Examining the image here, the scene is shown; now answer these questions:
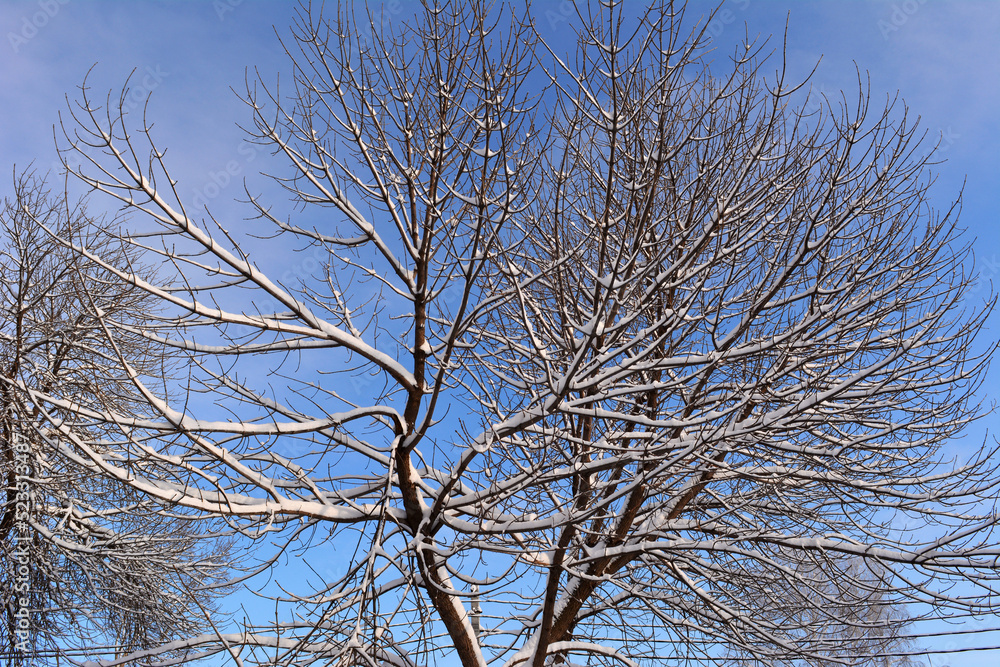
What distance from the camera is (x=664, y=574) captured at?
19.6 feet

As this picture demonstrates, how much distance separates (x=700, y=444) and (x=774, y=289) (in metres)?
1.03

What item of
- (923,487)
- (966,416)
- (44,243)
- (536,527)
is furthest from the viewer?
(44,243)

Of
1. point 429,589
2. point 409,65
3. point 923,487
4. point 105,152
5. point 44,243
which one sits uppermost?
point 44,243

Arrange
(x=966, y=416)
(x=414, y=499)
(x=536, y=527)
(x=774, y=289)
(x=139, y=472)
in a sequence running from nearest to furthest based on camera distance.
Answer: (x=774, y=289) < (x=536, y=527) < (x=139, y=472) < (x=414, y=499) < (x=966, y=416)

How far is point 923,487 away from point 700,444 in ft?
10.4

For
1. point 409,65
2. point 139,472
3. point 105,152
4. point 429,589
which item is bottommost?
point 429,589

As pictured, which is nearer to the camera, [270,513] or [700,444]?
[700,444]

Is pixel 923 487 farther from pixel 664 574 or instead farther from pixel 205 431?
pixel 205 431

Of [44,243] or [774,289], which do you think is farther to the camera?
[44,243]

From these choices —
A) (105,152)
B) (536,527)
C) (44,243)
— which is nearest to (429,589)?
(536,527)

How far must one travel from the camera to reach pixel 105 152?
166 inches

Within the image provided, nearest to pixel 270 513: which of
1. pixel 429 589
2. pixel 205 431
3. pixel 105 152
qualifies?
pixel 205 431

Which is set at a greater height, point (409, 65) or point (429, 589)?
point (409, 65)

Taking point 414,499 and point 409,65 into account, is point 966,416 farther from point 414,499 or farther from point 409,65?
A: point 409,65
